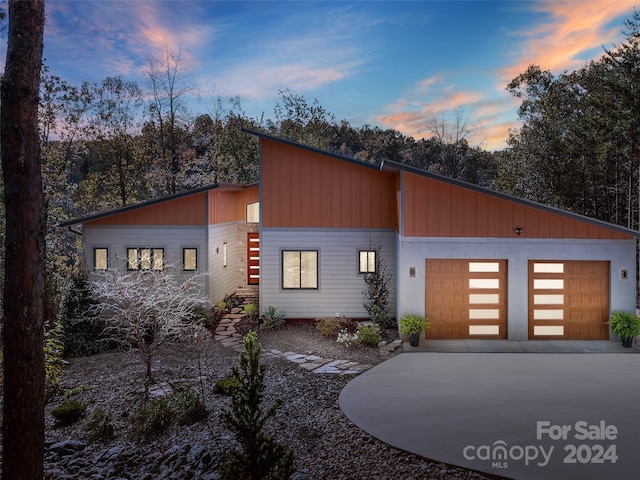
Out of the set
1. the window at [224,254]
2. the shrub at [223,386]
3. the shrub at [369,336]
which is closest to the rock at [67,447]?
the shrub at [223,386]

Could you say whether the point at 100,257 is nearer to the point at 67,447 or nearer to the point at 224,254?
the point at 224,254

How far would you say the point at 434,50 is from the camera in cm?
1898

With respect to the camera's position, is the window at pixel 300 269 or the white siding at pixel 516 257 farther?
the window at pixel 300 269

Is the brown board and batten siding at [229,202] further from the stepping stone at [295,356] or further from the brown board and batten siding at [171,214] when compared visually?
the stepping stone at [295,356]

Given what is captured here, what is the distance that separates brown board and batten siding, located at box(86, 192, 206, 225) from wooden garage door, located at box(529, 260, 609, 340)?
9.55 m

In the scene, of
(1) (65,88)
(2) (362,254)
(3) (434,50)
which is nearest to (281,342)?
(2) (362,254)

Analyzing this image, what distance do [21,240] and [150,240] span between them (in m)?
9.82

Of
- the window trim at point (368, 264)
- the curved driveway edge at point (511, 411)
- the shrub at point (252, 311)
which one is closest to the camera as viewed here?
the curved driveway edge at point (511, 411)

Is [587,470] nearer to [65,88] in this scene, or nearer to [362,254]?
[362,254]

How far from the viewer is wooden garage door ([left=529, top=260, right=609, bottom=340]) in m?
10.8

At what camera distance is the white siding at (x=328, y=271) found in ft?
42.5

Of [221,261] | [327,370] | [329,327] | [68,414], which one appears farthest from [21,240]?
[221,261]

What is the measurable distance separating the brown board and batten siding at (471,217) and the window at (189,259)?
676 cm

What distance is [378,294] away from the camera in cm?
1253
